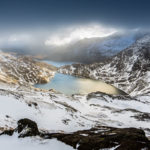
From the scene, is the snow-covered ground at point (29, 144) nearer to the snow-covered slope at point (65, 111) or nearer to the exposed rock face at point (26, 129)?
the snow-covered slope at point (65, 111)

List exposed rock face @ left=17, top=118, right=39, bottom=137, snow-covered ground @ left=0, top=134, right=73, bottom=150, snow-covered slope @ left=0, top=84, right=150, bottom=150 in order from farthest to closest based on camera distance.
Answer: snow-covered slope @ left=0, top=84, right=150, bottom=150 → exposed rock face @ left=17, top=118, right=39, bottom=137 → snow-covered ground @ left=0, top=134, right=73, bottom=150

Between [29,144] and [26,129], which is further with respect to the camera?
[26,129]

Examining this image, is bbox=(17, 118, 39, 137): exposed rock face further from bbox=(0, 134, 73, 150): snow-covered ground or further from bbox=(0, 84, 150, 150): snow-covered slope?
bbox=(0, 84, 150, 150): snow-covered slope

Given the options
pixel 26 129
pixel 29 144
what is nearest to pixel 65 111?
pixel 26 129

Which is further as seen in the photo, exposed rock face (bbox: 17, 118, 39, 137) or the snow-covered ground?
exposed rock face (bbox: 17, 118, 39, 137)

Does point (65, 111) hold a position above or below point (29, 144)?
below

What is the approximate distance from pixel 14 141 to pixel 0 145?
1329 millimetres

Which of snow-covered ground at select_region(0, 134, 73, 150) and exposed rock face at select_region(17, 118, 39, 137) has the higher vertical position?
exposed rock face at select_region(17, 118, 39, 137)

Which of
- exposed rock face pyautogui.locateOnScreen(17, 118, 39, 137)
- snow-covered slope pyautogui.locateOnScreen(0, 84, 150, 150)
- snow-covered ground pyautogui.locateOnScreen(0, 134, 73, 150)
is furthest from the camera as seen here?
snow-covered slope pyautogui.locateOnScreen(0, 84, 150, 150)

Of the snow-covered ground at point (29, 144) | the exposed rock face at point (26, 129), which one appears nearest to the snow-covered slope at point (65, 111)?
the snow-covered ground at point (29, 144)

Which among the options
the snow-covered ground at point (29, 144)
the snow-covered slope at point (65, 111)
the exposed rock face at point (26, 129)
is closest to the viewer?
the snow-covered ground at point (29, 144)

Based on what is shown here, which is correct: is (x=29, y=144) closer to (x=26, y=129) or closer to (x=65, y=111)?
(x=26, y=129)

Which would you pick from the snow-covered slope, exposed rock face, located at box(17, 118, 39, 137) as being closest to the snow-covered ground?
the snow-covered slope

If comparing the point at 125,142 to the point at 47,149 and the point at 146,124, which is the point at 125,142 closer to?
the point at 47,149
